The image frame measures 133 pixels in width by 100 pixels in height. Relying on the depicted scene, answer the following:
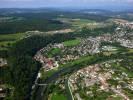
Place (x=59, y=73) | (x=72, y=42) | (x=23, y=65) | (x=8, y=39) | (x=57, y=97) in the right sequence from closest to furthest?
1. (x=57, y=97)
2. (x=59, y=73)
3. (x=23, y=65)
4. (x=8, y=39)
5. (x=72, y=42)

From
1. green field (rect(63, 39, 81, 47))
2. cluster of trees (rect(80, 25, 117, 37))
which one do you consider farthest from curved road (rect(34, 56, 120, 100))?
cluster of trees (rect(80, 25, 117, 37))

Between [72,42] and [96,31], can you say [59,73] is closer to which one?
[72,42]

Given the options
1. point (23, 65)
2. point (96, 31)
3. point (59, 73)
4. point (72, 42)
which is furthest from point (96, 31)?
point (59, 73)

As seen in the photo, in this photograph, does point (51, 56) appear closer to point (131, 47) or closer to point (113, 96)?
point (131, 47)

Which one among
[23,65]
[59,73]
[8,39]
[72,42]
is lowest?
[59,73]

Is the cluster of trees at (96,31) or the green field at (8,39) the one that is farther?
the cluster of trees at (96,31)

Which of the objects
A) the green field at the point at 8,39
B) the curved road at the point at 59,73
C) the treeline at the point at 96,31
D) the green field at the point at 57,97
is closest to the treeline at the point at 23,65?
the curved road at the point at 59,73

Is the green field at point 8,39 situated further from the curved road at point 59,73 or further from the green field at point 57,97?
the green field at point 57,97

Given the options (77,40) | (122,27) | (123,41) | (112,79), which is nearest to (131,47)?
(123,41)

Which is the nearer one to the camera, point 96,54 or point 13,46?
point 96,54
